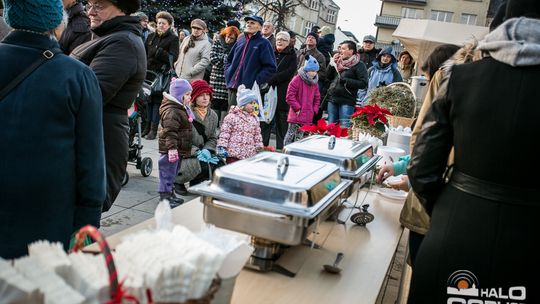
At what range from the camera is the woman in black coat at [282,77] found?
7301 mm

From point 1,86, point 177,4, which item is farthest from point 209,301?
point 177,4

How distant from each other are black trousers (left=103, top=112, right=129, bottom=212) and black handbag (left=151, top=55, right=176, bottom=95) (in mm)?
4932

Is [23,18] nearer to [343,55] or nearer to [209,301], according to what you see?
[209,301]

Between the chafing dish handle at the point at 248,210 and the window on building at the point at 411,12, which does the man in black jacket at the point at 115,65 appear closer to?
the chafing dish handle at the point at 248,210

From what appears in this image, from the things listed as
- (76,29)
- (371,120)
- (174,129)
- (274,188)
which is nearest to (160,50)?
(174,129)

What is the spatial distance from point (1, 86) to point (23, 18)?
0.25m

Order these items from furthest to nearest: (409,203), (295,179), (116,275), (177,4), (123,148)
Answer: (177,4), (123,148), (409,203), (295,179), (116,275)

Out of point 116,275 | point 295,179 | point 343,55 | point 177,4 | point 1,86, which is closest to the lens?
point 116,275

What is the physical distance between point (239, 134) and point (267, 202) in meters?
3.50

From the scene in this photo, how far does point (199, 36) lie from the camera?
752 cm

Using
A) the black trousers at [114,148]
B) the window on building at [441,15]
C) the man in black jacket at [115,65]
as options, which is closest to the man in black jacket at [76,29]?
the man in black jacket at [115,65]

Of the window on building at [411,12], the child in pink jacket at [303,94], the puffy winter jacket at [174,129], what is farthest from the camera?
the window on building at [411,12]

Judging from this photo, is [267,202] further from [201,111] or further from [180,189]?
[180,189]

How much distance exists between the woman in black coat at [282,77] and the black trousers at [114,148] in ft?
15.7
